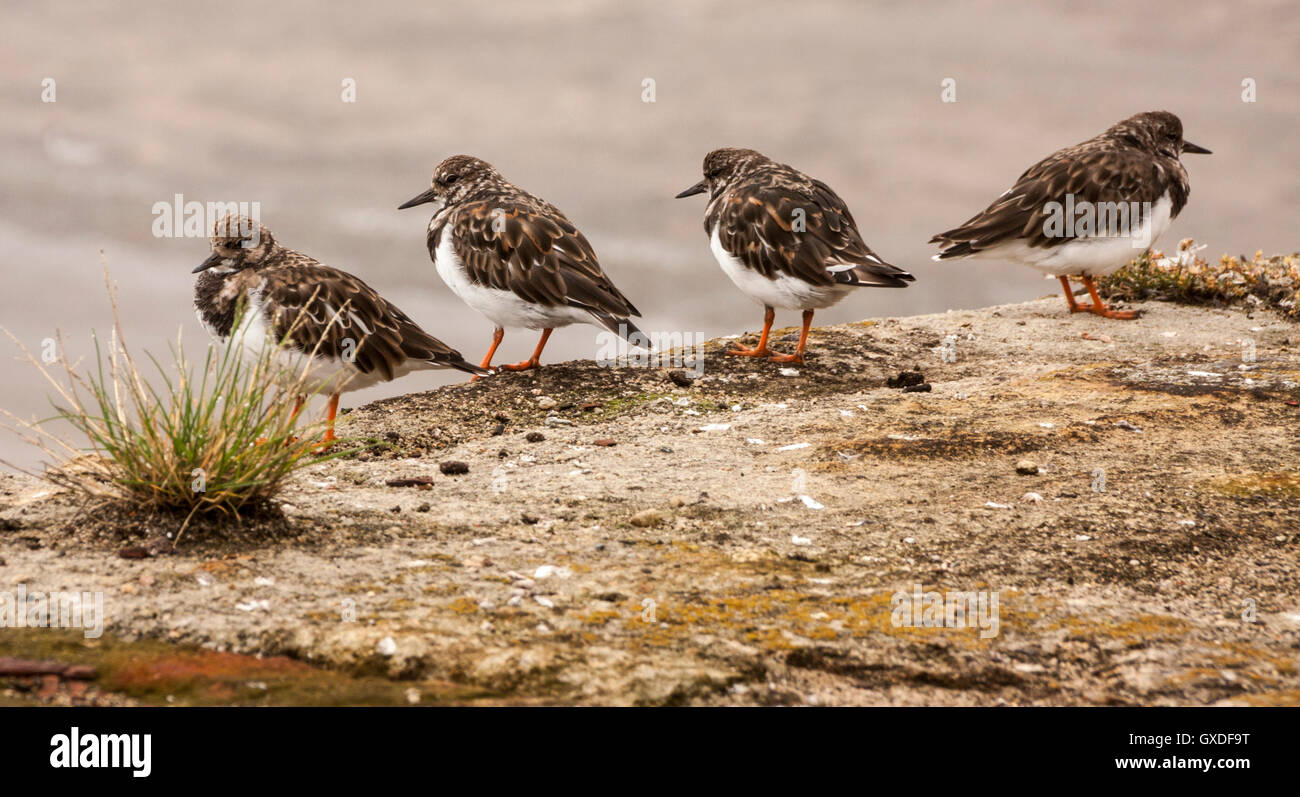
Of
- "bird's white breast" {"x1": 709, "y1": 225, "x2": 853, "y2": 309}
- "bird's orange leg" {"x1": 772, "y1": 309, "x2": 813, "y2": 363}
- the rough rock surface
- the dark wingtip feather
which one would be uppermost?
"bird's white breast" {"x1": 709, "y1": 225, "x2": 853, "y2": 309}

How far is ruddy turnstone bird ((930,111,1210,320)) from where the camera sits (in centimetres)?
1090

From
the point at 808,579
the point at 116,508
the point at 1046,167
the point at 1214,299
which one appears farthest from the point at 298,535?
the point at 1214,299

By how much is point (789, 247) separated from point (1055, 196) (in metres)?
3.56

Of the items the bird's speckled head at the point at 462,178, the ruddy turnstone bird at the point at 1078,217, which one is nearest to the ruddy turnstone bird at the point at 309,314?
the bird's speckled head at the point at 462,178

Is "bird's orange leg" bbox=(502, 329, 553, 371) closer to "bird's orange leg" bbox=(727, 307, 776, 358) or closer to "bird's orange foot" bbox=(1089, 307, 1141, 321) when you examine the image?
"bird's orange leg" bbox=(727, 307, 776, 358)

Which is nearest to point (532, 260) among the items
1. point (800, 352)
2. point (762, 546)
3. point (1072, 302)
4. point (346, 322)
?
point (346, 322)

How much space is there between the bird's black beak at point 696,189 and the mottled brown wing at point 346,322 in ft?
11.7

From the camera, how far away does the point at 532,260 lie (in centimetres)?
896

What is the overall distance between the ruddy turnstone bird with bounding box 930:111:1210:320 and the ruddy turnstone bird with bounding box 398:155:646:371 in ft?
13.0

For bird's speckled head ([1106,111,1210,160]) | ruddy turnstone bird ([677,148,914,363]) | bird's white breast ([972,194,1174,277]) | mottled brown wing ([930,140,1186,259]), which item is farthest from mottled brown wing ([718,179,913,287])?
bird's speckled head ([1106,111,1210,160])

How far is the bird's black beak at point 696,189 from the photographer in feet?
35.7

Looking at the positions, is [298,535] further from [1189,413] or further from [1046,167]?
[1046,167]

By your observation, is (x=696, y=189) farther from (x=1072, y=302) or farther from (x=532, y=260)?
(x=1072, y=302)
